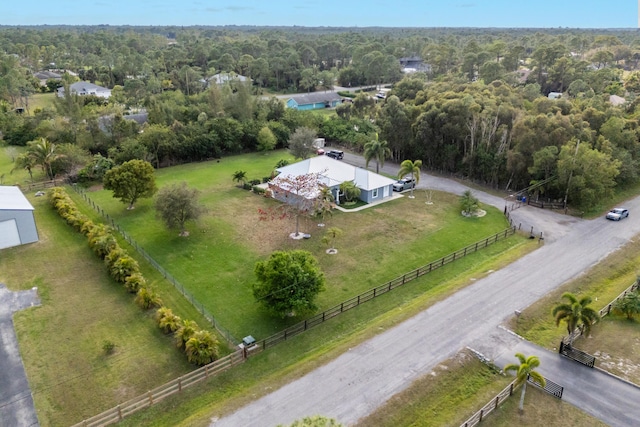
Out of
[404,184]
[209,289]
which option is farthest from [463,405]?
[404,184]

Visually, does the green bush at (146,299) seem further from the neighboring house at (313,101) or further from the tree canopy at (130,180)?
the neighboring house at (313,101)

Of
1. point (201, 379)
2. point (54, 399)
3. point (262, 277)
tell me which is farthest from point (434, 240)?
point (54, 399)

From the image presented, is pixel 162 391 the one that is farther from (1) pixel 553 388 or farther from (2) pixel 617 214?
(2) pixel 617 214

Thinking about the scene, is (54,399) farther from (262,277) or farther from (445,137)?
(445,137)

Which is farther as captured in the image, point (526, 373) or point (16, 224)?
point (16, 224)

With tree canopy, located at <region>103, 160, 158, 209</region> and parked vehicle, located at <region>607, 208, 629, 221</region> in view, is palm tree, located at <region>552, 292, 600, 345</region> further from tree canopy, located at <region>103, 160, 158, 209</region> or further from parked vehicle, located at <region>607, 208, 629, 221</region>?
tree canopy, located at <region>103, 160, 158, 209</region>

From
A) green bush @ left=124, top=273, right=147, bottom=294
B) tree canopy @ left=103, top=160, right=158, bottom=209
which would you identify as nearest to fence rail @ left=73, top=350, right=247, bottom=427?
green bush @ left=124, top=273, right=147, bottom=294
